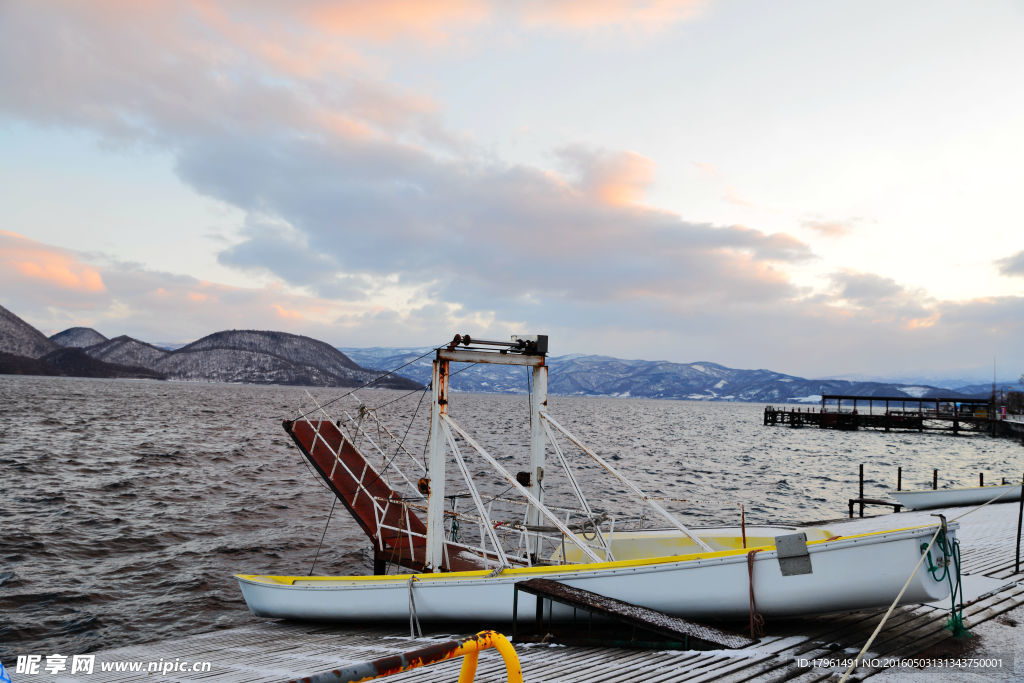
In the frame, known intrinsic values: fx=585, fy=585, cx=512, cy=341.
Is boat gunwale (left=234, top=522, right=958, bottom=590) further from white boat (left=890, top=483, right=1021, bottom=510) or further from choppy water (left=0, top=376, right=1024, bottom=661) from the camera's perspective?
white boat (left=890, top=483, right=1021, bottom=510)

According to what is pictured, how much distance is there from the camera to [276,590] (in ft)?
37.6

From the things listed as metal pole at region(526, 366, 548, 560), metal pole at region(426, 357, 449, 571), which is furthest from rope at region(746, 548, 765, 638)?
metal pole at region(426, 357, 449, 571)

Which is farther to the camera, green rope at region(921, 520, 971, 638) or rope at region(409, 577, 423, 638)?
rope at region(409, 577, 423, 638)

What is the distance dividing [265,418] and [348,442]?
60460mm

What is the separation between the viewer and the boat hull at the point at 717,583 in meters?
7.44

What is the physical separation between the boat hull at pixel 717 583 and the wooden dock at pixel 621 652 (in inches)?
16.6

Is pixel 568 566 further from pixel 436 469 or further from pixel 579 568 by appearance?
pixel 436 469

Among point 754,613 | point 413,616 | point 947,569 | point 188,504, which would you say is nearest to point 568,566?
point 754,613

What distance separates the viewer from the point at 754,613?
780cm

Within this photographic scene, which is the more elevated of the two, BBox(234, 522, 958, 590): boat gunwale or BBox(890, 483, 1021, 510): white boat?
BBox(234, 522, 958, 590): boat gunwale

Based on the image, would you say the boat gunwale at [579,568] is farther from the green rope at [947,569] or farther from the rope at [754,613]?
the green rope at [947,569]

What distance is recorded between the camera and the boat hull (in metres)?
7.44

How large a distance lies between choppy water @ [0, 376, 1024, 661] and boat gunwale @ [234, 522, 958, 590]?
2824mm

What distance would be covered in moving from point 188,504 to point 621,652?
68.6 feet
